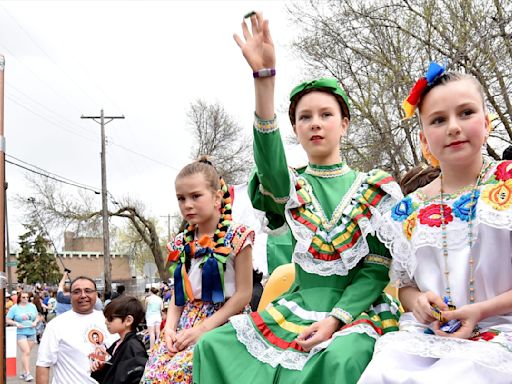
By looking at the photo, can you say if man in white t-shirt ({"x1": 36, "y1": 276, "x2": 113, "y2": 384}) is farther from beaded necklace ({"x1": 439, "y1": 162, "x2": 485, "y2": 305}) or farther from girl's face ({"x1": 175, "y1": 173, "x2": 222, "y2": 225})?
beaded necklace ({"x1": 439, "y1": 162, "x2": 485, "y2": 305})

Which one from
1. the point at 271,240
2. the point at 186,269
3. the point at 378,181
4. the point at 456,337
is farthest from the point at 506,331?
the point at 271,240

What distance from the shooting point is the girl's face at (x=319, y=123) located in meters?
2.85

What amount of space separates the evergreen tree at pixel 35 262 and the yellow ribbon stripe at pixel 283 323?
66.9 meters

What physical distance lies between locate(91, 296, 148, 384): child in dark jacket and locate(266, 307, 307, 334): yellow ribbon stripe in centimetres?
162

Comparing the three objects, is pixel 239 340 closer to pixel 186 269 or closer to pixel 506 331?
pixel 186 269

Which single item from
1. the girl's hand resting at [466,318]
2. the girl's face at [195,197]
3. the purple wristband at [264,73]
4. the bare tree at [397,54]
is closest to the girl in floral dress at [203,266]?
the girl's face at [195,197]

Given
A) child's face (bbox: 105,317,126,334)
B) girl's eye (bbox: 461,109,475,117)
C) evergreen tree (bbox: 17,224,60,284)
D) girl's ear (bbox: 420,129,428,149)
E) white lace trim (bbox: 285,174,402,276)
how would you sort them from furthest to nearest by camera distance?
evergreen tree (bbox: 17,224,60,284) → child's face (bbox: 105,317,126,334) → white lace trim (bbox: 285,174,402,276) → girl's ear (bbox: 420,129,428,149) → girl's eye (bbox: 461,109,475,117)

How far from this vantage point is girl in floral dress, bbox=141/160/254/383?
3.02 metres

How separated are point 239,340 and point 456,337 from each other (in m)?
0.86

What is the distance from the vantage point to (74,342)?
224 inches

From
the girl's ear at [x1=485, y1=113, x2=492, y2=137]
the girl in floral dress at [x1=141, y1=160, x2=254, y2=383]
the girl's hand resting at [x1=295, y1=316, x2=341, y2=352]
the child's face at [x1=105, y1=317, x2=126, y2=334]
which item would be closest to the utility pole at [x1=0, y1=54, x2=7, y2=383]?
the child's face at [x1=105, y1=317, x2=126, y2=334]

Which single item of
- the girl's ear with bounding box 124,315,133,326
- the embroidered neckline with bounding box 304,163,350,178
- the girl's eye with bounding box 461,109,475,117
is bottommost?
the girl's ear with bounding box 124,315,133,326

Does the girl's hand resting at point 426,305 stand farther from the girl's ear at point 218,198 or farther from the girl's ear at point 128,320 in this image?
the girl's ear at point 128,320

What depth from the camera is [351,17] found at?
703 inches
